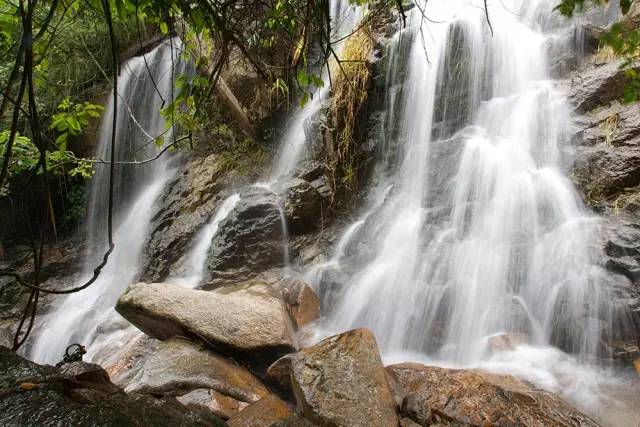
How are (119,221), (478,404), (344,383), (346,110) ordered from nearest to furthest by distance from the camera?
(478,404)
(344,383)
(346,110)
(119,221)

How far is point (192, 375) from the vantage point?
349cm

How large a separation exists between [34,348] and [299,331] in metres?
4.48

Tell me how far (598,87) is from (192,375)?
6.21 meters

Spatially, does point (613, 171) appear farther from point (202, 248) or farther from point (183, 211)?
point (183, 211)

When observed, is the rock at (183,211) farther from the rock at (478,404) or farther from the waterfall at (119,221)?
the rock at (478,404)

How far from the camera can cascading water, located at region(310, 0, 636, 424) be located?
4.26 m

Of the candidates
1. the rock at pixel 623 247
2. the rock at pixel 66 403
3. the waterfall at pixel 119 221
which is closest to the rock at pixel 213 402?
the rock at pixel 66 403

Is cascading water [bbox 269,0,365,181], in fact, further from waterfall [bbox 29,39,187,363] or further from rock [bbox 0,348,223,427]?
rock [bbox 0,348,223,427]

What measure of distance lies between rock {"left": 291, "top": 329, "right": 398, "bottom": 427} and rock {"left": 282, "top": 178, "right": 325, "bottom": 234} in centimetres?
340

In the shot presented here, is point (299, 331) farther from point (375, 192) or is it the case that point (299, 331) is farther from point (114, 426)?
point (114, 426)

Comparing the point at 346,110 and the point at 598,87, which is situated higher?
the point at 598,87

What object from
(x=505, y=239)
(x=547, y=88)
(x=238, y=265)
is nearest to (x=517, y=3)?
(x=547, y=88)

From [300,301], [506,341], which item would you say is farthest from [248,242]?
[506,341]

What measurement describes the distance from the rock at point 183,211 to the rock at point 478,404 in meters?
4.85
